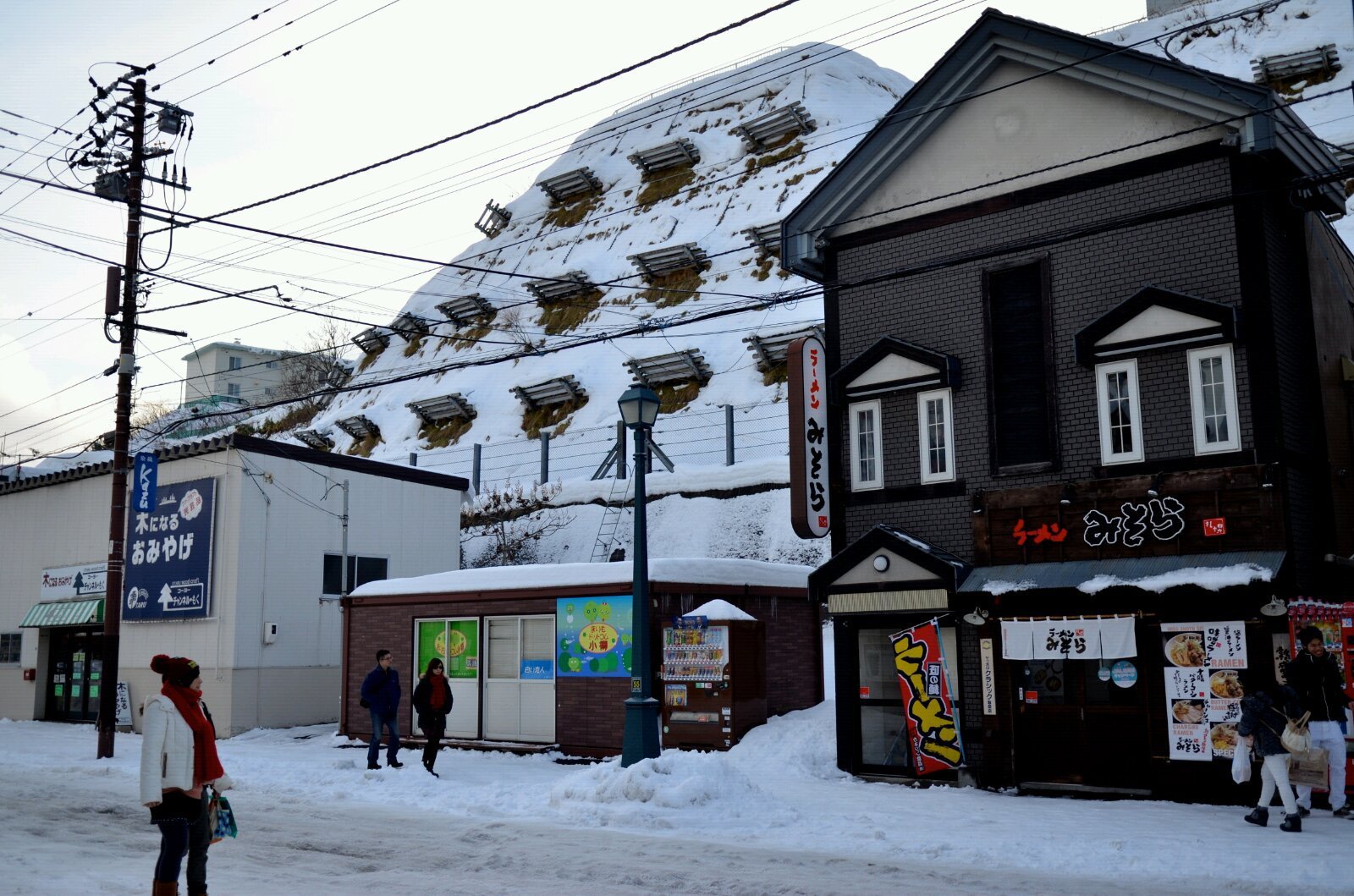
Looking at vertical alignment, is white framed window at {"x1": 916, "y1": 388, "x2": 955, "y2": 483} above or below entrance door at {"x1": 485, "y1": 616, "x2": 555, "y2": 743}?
above

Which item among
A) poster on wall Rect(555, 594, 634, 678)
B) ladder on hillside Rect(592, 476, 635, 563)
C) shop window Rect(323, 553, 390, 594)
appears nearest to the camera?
poster on wall Rect(555, 594, 634, 678)

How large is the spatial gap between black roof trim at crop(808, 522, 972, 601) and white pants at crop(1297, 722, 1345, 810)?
466cm

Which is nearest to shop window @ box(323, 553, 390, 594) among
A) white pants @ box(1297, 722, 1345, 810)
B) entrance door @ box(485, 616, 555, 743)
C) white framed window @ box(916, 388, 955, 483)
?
entrance door @ box(485, 616, 555, 743)

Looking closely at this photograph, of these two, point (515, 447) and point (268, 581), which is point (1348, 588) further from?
point (515, 447)

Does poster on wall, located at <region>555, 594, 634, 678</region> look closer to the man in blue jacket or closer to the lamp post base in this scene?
the man in blue jacket

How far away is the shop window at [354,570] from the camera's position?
2631 cm

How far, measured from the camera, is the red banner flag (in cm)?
1534

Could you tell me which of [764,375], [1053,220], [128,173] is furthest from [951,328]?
[764,375]

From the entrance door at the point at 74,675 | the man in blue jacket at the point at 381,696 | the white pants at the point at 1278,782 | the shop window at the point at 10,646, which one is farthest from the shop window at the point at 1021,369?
the shop window at the point at 10,646

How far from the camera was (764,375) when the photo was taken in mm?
44750

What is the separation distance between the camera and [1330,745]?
38.5 ft

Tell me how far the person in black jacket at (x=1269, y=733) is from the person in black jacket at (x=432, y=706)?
33.7ft

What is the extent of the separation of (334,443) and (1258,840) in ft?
172

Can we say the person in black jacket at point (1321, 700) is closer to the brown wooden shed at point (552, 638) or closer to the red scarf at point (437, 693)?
the brown wooden shed at point (552, 638)
